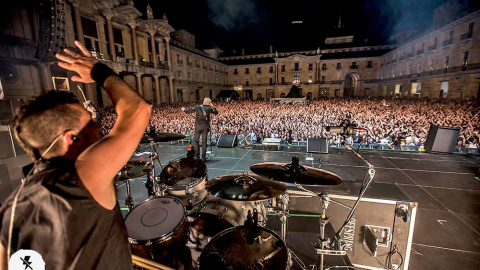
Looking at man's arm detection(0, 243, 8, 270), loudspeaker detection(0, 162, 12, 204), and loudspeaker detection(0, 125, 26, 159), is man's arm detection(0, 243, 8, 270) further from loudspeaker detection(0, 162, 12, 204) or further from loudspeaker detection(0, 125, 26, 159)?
loudspeaker detection(0, 125, 26, 159)

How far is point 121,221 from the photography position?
118 centimetres

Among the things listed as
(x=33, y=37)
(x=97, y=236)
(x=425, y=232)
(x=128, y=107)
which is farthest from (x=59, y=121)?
(x=33, y=37)

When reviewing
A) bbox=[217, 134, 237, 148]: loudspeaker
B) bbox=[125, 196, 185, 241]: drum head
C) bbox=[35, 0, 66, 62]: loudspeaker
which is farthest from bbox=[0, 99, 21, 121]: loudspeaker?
bbox=[217, 134, 237, 148]: loudspeaker

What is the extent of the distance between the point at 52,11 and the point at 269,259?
48.9 ft

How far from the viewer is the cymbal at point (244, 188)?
2.50 metres

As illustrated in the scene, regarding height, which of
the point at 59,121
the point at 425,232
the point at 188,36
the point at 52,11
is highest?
the point at 188,36

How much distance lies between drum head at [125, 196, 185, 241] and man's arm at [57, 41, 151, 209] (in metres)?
1.48

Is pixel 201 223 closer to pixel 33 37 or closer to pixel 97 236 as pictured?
pixel 97 236

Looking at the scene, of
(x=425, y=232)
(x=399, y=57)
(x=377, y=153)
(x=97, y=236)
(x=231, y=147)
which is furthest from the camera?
(x=399, y=57)

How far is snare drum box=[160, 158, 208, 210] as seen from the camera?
12.4ft

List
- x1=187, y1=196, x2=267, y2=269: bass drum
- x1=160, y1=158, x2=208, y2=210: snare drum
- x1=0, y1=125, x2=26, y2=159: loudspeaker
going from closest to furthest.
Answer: x1=187, y1=196, x2=267, y2=269: bass drum < x1=160, y1=158, x2=208, y2=210: snare drum < x1=0, y1=125, x2=26, y2=159: loudspeaker

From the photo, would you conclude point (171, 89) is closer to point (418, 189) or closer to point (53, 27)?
point (53, 27)

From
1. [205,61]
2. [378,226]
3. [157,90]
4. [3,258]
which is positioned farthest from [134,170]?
[205,61]

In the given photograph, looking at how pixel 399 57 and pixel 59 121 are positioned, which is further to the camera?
pixel 399 57
